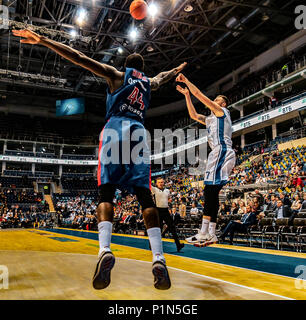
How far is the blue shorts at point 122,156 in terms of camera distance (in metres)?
2.35

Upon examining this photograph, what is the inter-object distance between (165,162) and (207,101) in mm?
29404

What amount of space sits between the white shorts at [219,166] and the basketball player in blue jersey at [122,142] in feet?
4.35

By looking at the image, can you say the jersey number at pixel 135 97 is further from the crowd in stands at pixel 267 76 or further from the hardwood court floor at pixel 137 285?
the crowd in stands at pixel 267 76

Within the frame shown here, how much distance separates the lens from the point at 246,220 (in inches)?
324

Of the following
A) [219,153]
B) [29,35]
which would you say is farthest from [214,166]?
[29,35]

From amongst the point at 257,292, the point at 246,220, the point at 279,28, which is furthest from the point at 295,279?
the point at 279,28

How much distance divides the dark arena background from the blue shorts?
644 millimetres

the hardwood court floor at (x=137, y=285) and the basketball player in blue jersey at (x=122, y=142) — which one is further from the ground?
the basketball player in blue jersey at (x=122, y=142)

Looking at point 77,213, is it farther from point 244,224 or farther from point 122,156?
point 122,156

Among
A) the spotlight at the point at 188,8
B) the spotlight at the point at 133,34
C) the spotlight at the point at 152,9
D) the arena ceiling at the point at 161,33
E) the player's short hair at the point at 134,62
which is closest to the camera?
the player's short hair at the point at 134,62

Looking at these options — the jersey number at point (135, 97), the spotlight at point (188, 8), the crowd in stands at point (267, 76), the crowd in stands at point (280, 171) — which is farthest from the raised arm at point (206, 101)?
the crowd in stands at point (267, 76)

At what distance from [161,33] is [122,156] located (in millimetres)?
20543

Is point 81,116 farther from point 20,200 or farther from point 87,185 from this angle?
point 20,200

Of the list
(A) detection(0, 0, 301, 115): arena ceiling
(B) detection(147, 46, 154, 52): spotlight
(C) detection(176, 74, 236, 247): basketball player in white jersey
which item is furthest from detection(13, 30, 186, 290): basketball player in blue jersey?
(B) detection(147, 46, 154, 52): spotlight
